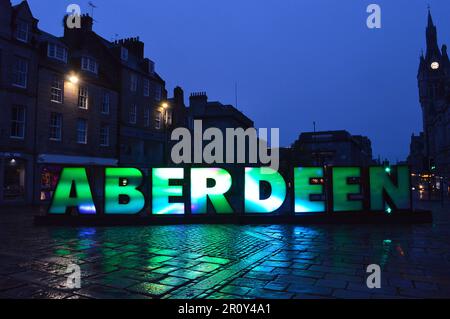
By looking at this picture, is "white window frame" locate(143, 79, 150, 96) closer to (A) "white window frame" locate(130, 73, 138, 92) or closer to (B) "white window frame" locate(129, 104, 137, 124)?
(A) "white window frame" locate(130, 73, 138, 92)

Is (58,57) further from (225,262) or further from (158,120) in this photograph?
(225,262)

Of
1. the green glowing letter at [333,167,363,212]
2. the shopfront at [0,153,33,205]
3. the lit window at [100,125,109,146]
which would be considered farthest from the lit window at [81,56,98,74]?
the green glowing letter at [333,167,363,212]

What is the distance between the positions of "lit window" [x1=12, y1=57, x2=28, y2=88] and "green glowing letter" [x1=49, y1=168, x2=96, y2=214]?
15.7m

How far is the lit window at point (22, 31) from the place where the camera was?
25.7m

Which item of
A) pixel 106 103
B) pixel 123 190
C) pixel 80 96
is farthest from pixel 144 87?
pixel 123 190

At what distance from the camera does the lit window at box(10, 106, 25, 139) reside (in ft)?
82.4

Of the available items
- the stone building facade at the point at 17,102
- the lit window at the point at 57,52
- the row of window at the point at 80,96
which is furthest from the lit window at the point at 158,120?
the stone building facade at the point at 17,102

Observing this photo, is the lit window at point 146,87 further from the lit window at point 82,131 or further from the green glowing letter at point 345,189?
the green glowing letter at point 345,189

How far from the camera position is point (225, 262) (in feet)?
25.2

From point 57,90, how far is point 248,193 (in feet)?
72.1

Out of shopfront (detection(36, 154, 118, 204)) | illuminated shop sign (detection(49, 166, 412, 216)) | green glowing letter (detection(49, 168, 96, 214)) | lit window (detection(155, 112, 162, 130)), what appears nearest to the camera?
green glowing letter (detection(49, 168, 96, 214))

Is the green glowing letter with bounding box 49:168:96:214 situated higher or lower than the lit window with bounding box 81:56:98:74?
lower
